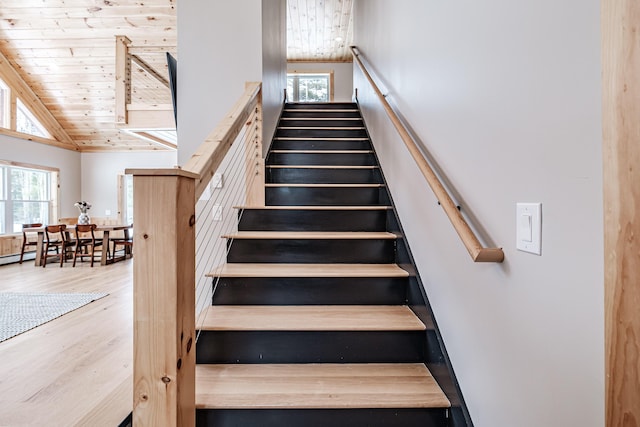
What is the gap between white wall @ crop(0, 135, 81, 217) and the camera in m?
6.74

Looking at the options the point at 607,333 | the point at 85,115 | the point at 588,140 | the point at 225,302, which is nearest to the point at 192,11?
the point at 225,302

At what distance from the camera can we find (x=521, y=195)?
2.90 feet

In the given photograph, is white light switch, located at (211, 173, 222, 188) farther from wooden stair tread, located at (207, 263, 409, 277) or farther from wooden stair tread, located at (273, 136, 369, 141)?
wooden stair tread, located at (273, 136, 369, 141)

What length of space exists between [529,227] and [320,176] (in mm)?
2162

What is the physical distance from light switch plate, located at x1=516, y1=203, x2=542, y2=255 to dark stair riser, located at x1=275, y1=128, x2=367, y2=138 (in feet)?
9.80

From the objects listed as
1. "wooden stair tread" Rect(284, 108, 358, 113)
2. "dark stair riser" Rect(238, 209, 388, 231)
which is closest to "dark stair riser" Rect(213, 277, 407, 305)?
"dark stair riser" Rect(238, 209, 388, 231)

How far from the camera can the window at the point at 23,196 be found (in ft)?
22.1

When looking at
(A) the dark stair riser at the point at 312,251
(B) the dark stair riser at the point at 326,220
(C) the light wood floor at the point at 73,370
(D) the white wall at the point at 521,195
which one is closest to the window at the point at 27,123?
(C) the light wood floor at the point at 73,370

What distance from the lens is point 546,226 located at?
0.80 m

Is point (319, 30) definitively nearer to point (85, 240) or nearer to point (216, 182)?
point (216, 182)

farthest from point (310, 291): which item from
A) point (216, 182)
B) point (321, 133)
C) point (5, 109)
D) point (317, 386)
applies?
point (5, 109)

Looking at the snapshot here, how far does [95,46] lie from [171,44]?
1.34 meters

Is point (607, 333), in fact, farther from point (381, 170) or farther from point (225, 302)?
point (381, 170)

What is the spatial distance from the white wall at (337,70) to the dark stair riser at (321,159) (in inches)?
207
